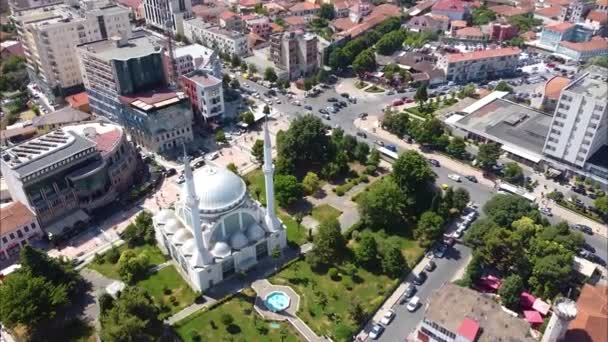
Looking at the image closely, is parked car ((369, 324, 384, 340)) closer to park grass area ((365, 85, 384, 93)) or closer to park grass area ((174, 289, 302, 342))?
park grass area ((174, 289, 302, 342))

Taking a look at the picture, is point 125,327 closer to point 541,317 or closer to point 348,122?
point 541,317

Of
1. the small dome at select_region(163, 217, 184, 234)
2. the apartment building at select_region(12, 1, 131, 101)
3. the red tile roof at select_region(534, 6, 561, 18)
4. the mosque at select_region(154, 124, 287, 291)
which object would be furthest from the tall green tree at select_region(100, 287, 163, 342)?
the red tile roof at select_region(534, 6, 561, 18)

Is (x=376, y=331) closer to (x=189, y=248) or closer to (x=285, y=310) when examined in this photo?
(x=285, y=310)

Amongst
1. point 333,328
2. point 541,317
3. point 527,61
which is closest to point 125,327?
point 333,328

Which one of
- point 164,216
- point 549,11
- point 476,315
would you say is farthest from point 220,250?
point 549,11

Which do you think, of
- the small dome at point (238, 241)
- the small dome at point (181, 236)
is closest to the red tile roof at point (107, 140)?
the small dome at point (181, 236)

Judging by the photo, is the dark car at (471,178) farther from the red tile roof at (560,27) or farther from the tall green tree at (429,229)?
the red tile roof at (560,27)

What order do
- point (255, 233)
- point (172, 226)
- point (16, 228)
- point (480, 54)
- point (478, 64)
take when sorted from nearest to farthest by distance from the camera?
point (255, 233) → point (172, 226) → point (16, 228) → point (478, 64) → point (480, 54)
